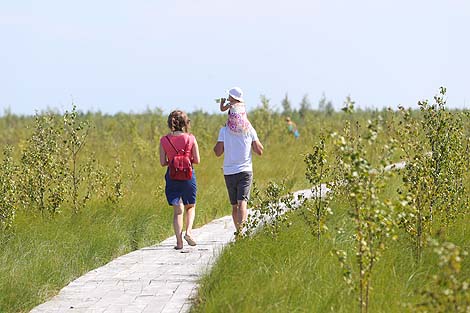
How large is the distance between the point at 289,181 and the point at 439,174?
9.27m

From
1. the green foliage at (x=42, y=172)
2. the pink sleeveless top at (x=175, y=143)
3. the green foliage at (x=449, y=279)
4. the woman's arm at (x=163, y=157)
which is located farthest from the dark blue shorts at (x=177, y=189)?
the green foliage at (x=449, y=279)

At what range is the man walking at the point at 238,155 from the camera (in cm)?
914

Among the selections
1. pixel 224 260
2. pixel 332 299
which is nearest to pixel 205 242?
pixel 224 260

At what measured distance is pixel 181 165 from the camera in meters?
9.15

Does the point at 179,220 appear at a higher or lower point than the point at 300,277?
higher

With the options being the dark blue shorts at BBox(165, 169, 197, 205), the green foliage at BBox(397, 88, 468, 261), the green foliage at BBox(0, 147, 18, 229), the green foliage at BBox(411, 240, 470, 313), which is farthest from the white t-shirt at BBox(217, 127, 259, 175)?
the green foliage at BBox(411, 240, 470, 313)

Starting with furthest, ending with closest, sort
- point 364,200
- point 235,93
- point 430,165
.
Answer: point 235,93, point 430,165, point 364,200

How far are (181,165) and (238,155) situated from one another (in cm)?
70

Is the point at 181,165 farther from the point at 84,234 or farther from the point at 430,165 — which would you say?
the point at 430,165

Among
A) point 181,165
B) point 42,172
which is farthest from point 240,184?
point 42,172

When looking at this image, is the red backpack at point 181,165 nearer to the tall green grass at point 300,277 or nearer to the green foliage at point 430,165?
the tall green grass at point 300,277

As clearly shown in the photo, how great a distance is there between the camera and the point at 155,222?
11227 millimetres

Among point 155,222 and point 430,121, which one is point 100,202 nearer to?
point 155,222

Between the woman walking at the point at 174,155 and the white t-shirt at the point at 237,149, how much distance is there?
390 millimetres
